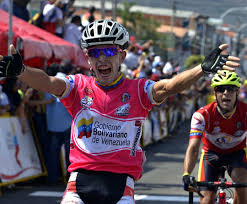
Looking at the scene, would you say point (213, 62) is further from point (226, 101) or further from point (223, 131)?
point (223, 131)

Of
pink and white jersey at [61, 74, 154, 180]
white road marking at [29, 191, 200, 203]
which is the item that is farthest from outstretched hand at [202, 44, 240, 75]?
white road marking at [29, 191, 200, 203]

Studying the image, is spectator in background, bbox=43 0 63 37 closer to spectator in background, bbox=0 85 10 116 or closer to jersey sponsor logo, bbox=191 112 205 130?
spectator in background, bbox=0 85 10 116

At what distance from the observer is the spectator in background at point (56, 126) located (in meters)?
10.5

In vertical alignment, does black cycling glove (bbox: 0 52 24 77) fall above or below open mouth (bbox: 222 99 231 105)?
above

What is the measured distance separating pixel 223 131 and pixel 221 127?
0.20ft

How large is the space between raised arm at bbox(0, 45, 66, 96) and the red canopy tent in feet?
22.2

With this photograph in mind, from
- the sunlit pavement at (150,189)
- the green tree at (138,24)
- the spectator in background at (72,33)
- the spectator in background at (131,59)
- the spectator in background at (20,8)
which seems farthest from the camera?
the green tree at (138,24)

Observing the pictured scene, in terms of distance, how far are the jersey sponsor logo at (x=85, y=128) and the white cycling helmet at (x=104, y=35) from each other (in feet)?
2.01

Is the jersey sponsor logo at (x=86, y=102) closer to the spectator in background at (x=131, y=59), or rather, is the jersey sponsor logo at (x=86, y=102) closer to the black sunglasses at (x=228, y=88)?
the black sunglasses at (x=228, y=88)

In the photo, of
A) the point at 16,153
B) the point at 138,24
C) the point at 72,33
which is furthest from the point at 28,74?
the point at 138,24

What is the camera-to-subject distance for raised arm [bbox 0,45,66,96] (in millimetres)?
4031

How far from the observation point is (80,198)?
162 inches

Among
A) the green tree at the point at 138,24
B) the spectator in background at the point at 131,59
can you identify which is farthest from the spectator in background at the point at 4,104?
the green tree at the point at 138,24

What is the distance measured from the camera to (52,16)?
14.5 m
